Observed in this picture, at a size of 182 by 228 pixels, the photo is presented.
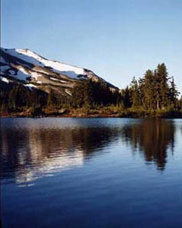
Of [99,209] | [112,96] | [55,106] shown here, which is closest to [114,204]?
[99,209]

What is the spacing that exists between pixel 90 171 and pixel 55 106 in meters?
98.6

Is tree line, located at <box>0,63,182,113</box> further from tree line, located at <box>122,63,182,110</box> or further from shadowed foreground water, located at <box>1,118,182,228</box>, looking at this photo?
shadowed foreground water, located at <box>1,118,182,228</box>

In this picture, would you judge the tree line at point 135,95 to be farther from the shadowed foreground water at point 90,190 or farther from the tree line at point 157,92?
the shadowed foreground water at point 90,190

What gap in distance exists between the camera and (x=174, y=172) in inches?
747

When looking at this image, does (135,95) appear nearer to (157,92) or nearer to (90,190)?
(157,92)

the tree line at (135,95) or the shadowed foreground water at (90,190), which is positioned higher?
the tree line at (135,95)

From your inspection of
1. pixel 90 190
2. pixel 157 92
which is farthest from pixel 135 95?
pixel 90 190

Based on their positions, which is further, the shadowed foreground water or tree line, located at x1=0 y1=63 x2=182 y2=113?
tree line, located at x1=0 y1=63 x2=182 y2=113

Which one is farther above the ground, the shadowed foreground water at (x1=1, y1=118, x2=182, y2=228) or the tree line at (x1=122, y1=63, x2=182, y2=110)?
the tree line at (x1=122, y1=63, x2=182, y2=110)

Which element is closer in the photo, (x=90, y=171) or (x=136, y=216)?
(x=136, y=216)

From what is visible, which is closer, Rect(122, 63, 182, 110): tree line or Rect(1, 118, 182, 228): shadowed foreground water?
Rect(1, 118, 182, 228): shadowed foreground water

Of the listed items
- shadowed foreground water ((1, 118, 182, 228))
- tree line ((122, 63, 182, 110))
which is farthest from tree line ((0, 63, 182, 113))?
shadowed foreground water ((1, 118, 182, 228))

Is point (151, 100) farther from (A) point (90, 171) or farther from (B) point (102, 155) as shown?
(A) point (90, 171)

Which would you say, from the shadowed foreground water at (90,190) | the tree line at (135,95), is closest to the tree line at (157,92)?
the tree line at (135,95)
